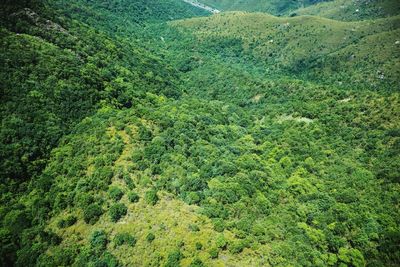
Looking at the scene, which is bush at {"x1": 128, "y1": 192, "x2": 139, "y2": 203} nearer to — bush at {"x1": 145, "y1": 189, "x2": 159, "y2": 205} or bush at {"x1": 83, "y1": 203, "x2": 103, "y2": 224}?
bush at {"x1": 145, "y1": 189, "x2": 159, "y2": 205}

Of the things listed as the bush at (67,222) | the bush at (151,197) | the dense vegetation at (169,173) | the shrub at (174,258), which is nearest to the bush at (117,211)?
the dense vegetation at (169,173)

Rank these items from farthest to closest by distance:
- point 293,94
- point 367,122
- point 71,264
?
point 293,94 → point 367,122 → point 71,264

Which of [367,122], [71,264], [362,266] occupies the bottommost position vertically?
[71,264]

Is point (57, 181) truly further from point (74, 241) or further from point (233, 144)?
point (233, 144)

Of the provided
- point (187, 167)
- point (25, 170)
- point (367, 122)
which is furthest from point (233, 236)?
point (367, 122)

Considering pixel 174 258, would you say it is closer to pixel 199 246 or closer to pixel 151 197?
pixel 199 246

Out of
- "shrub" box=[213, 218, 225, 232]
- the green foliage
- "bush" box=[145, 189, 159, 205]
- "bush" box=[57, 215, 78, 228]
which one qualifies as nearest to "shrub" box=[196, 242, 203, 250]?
the green foliage

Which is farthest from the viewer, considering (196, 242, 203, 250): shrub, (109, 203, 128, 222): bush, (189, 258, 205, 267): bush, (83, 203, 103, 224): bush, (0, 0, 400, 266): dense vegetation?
(83, 203, 103, 224): bush
